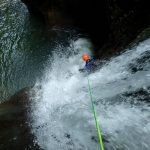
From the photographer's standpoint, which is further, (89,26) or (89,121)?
(89,26)

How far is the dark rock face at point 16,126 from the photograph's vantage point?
6.71 meters

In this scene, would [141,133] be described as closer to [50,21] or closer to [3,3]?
[50,21]

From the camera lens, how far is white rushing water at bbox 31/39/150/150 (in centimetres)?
578

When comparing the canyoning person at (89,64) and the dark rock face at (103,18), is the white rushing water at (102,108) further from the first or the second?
the dark rock face at (103,18)

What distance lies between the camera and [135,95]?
6.68 m

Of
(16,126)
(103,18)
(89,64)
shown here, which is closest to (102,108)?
(16,126)

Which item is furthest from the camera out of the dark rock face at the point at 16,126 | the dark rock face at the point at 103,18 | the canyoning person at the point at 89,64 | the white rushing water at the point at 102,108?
the dark rock face at the point at 103,18

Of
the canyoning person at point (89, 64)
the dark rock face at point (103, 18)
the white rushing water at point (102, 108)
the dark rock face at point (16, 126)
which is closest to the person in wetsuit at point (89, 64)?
the canyoning person at point (89, 64)

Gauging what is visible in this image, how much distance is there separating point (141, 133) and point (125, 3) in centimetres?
678

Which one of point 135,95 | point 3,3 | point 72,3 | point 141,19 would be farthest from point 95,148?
point 3,3

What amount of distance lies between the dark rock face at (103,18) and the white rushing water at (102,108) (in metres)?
1.69

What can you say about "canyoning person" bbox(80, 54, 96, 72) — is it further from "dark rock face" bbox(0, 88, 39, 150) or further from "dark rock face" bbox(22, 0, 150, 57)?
"dark rock face" bbox(0, 88, 39, 150)

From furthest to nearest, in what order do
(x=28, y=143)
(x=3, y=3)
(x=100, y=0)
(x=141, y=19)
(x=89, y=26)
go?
1. (x=3, y=3)
2. (x=89, y=26)
3. (x=100, y=0)
4. (x=141, y=19)
5. (x=28, y=143)

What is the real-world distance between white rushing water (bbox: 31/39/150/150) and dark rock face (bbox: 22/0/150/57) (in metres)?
1.69
